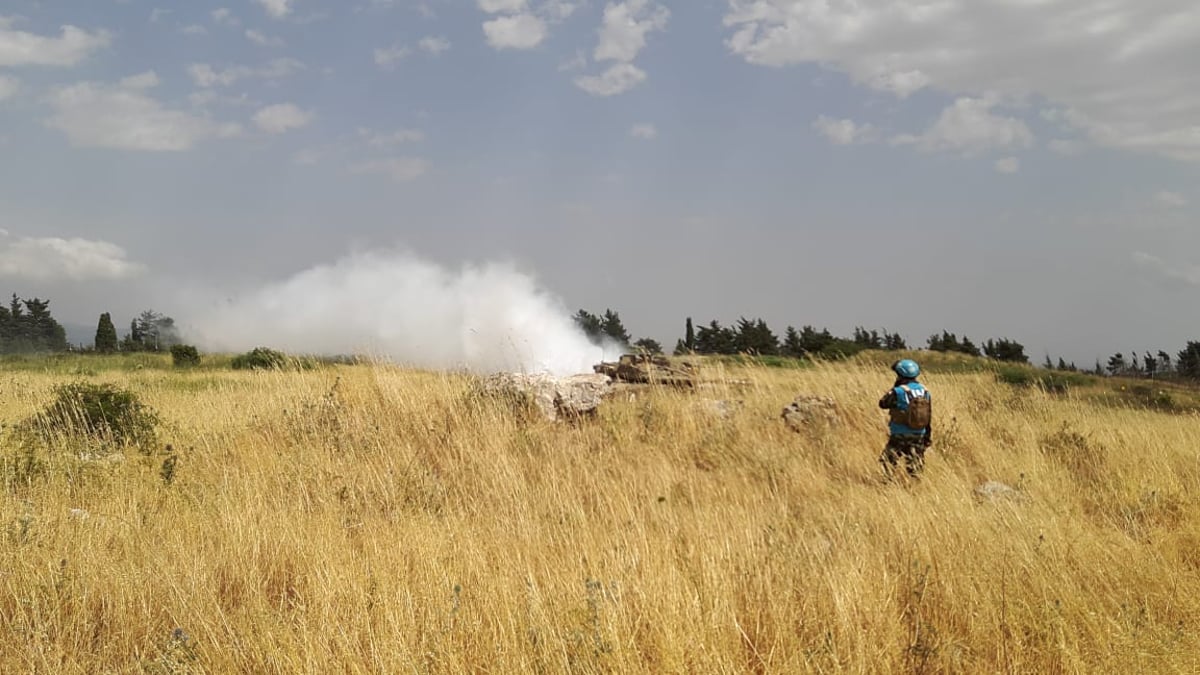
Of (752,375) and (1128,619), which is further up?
(752,375)

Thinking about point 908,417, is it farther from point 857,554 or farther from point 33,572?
point 33,572

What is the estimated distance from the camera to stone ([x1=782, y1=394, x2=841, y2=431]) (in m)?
10.1

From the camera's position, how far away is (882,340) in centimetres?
5047

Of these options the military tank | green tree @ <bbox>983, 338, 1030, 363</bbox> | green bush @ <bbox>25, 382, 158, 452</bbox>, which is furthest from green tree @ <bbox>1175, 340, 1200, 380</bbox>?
green bush @ <bbox>25, 382, 158, 452</bbox>

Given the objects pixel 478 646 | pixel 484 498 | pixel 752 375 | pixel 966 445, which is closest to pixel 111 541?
pixel 484 498

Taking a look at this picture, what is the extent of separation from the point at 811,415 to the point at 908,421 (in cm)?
249

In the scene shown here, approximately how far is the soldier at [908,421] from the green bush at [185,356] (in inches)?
1110

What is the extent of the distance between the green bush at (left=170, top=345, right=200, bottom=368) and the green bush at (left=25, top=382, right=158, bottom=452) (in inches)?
855

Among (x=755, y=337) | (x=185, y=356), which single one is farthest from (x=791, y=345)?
(x=185, y=356)

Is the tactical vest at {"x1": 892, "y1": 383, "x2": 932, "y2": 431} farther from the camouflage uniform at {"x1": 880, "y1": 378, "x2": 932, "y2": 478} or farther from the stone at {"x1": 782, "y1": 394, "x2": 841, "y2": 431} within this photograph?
the stone at {"x1": 782, "y1": 394, "x2": 841, "y2": 431}

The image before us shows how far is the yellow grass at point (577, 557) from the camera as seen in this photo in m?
3.63

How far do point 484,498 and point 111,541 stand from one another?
2.76 m

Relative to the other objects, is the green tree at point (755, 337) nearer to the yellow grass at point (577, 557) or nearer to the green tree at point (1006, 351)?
the green tree at point (1006, 351)

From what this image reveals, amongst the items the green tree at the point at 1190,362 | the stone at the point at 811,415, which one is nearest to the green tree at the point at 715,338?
the green tree at the point at 1190,362
